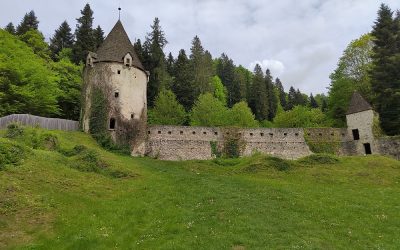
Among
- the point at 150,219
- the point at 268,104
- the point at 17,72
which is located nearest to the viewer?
the point at 150,219

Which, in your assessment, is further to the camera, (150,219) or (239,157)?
(239,157)

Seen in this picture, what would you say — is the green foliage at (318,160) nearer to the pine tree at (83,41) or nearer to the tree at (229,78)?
the pine tree at (83,41)

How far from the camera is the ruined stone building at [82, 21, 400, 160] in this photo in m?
31.1

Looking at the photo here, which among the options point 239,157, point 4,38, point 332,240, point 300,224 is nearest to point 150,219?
point 300,224

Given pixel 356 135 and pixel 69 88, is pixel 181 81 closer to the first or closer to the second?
pixel 69 88

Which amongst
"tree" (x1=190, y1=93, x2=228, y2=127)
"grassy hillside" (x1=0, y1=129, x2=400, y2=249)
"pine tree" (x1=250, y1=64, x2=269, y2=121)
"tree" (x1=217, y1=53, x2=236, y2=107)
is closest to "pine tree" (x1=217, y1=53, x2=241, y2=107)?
"tree" (x1=217, y1=53, x2=236, y2=107)

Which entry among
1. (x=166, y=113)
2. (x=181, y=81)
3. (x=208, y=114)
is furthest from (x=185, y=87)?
(x=166, y=113)

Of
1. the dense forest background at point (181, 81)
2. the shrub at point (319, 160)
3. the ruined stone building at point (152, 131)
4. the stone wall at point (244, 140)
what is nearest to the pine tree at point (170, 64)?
the dense forest background at point (181, 81)

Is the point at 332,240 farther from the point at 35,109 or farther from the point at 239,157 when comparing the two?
the point at 35,109

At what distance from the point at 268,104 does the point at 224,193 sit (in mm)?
50583

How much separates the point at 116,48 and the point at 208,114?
50.1 ft

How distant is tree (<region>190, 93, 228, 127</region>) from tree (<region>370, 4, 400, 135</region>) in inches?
643

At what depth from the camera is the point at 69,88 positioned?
42.2 metres

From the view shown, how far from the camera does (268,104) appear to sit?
219ft
